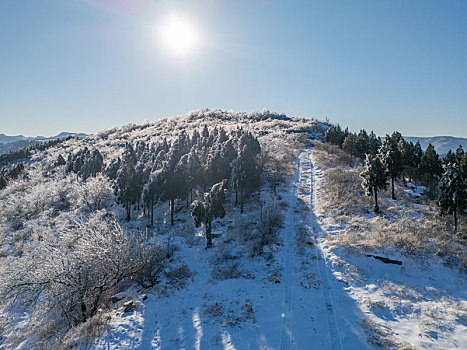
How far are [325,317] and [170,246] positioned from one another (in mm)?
20101

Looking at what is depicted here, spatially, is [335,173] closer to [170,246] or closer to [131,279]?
[170,246]

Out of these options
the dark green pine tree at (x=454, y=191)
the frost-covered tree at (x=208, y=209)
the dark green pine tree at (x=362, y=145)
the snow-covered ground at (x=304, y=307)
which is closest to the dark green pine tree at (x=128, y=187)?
the frost-covered tree at (x=208, y=209)

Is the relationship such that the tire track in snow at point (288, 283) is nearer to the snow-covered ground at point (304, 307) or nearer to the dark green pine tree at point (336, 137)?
the snow-covered ground at point (304, 307)

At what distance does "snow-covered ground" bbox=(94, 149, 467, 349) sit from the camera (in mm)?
14898

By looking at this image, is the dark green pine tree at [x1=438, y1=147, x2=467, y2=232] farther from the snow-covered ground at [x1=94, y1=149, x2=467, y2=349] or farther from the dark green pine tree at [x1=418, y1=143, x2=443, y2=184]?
the dark green pine tree at [x1=418, y1=143, x2=443, y2=184]

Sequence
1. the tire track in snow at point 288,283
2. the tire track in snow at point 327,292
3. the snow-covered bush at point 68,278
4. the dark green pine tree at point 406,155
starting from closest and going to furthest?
the tire track in snow at point 327,292 < the tire track in snow at point 288,283 < the snow-covered bush at point 68,278 < the dark green pine tree at point 406,155

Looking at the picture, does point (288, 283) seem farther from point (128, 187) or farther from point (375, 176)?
point (128, 187)

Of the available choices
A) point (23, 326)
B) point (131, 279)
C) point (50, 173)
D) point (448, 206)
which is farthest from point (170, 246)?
point (50, 173)

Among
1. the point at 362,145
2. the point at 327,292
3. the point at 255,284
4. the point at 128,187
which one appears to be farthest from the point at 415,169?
the point at 128,187

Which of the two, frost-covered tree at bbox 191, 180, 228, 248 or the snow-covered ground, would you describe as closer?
the snow-covered ground

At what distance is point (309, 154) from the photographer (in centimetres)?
7344

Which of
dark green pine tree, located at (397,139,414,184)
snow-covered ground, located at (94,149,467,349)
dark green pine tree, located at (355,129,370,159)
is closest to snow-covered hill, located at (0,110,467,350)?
snow-covered ground, located at (94,149,467,349)

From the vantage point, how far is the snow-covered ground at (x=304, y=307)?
14898mm

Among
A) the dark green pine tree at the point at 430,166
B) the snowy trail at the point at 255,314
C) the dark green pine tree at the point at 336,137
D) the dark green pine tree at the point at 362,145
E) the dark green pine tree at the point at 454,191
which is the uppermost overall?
the dark green pine tree at the point at 336,137
